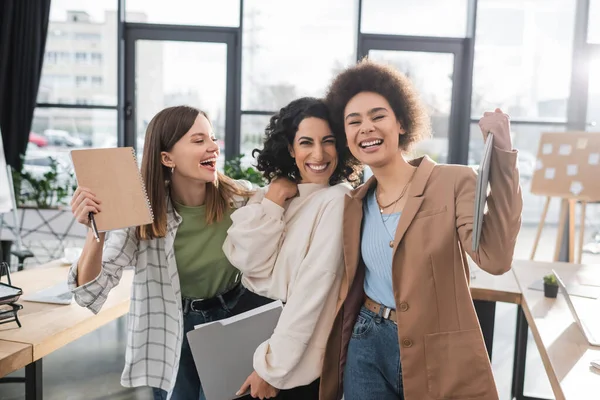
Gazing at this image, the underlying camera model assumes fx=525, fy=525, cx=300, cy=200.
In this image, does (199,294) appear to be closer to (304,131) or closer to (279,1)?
(304,131)

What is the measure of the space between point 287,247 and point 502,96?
451 centimetres

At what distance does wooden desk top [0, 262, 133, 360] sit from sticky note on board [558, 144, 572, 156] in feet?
11.6

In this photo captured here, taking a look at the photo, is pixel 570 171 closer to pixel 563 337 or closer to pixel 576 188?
pixel 576 188

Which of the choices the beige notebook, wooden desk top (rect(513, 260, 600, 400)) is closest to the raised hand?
the beige notebook

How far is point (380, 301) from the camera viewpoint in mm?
1326

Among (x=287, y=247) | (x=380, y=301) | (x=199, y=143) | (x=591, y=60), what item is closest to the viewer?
(x=380, y=301)

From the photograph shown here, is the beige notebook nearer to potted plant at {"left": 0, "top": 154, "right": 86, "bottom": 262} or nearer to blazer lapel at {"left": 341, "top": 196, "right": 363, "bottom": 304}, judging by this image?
blazer lapel at {"left": 341, "top": 196, "right": 363, "bottom": 304}

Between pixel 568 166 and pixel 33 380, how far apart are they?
13.4 feet

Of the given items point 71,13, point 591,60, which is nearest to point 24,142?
point 71,13

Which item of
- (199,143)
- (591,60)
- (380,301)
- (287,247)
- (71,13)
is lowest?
(380,301)

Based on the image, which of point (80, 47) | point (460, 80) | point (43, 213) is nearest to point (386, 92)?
point (460, 80)

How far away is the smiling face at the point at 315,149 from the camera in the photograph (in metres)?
1.51

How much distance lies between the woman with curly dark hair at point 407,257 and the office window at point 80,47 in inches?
177

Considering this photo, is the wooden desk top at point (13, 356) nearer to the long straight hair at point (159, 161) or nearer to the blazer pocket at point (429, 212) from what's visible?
the long straight hair at point (159, 161)
